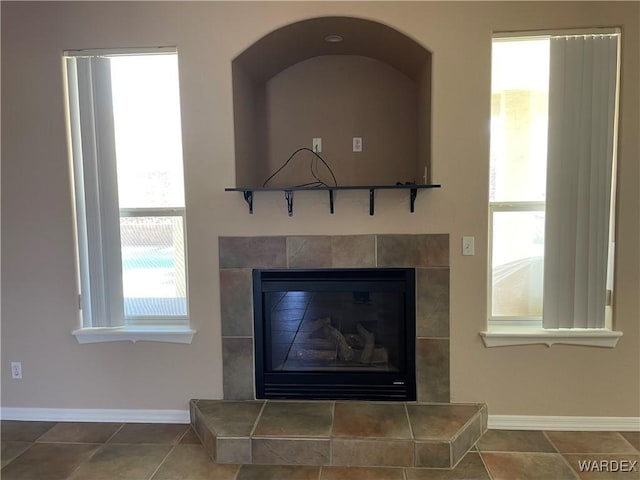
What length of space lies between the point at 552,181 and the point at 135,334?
8.60 ft

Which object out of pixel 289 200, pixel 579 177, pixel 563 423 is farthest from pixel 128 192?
pixel 563 423

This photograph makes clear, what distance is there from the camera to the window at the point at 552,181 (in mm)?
2250

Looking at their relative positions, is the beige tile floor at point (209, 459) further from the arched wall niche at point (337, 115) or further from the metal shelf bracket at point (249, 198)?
the arched wall niche at point (337, 115)

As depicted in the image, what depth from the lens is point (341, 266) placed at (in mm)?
2441

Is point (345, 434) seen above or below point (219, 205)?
below

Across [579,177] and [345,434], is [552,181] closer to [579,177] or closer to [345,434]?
[579,177]

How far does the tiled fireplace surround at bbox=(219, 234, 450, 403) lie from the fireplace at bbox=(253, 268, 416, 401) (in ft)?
0.15

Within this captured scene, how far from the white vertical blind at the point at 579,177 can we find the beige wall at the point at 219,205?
0.10 meters

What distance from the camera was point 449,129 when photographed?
232cm

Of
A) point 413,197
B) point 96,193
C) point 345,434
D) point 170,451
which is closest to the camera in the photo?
point 345,434

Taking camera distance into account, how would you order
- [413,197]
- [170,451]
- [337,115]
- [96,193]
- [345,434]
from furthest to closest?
[337,115], [96,193], [413,197], [170,451], [345,434]

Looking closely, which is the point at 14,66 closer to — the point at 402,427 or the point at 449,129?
the point at 449,129

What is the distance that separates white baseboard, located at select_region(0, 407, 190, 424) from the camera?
8.34 feet

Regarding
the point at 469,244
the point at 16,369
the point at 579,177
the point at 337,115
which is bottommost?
the point at 16,369
